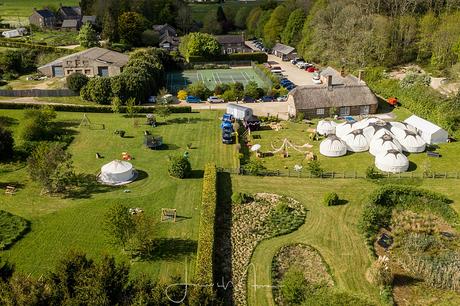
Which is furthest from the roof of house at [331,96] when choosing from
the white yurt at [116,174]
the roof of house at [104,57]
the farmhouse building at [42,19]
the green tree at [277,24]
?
the farmhouse building at [42,19]

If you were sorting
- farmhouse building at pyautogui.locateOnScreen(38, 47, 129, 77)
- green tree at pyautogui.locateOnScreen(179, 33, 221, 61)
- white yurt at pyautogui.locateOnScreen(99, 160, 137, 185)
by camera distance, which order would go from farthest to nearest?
green tree at pyautogui.locateOnScreen(179, 33, 221, 61)
farmhouse building at pyautogui.locateOnScreen(38, 47, 129, 77)
white yurt at pyautogui.locateOnScreen(99, 160, 137, 185)

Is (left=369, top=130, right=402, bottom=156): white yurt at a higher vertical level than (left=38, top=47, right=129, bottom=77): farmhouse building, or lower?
lower

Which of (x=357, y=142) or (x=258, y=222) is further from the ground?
(x=357, y=142)

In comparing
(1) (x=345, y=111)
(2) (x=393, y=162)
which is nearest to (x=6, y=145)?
(2) (x=393, y=162)

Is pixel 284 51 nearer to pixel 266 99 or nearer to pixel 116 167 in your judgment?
pixel 266 99

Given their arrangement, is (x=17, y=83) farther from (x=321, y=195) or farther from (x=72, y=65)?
(x=321, y=195)

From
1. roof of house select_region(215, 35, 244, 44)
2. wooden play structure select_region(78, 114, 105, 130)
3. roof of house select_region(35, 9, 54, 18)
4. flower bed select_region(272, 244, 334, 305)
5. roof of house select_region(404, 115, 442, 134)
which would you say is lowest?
flower bed select_region(272, 244, 334, 305)

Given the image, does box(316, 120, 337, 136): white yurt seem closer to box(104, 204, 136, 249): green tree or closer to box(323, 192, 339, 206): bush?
box(323, 192, 339, 206): bush

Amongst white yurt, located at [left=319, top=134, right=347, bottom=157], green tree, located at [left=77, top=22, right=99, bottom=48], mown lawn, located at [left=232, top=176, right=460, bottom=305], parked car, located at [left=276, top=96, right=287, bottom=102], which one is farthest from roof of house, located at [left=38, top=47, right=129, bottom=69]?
mown lawn, located at [left=232, top=176, right=460, bottom=305]
